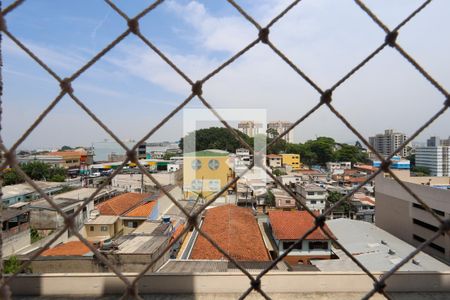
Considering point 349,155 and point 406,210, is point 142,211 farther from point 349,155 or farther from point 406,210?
point 349,155

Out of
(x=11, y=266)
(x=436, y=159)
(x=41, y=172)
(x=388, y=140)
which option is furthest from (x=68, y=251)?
(x=388, y=140)

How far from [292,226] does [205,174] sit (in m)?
7.34

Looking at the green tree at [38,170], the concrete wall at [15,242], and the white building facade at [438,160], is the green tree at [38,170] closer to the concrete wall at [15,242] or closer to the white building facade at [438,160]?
the concrete wall at [15,242]

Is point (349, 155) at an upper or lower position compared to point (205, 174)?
upper

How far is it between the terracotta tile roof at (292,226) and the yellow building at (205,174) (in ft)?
19.4

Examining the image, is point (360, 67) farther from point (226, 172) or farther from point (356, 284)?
point (226, 172)

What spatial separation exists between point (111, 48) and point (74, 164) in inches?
1384

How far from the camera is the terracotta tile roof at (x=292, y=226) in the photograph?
312 inches

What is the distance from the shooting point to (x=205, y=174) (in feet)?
49.5

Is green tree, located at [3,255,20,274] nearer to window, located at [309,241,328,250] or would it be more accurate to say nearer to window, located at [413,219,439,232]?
window, located at [309,241,328,250]

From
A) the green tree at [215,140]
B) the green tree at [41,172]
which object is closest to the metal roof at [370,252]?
the green tree at [215,140]

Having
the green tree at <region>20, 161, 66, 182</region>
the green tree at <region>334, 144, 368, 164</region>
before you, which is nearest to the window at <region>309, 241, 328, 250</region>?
the green tree at <region>20, 161, 66, 182</region>

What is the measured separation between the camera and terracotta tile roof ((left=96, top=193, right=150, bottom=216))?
384 inches

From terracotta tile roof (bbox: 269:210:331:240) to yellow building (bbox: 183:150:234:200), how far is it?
5909 millimetres
